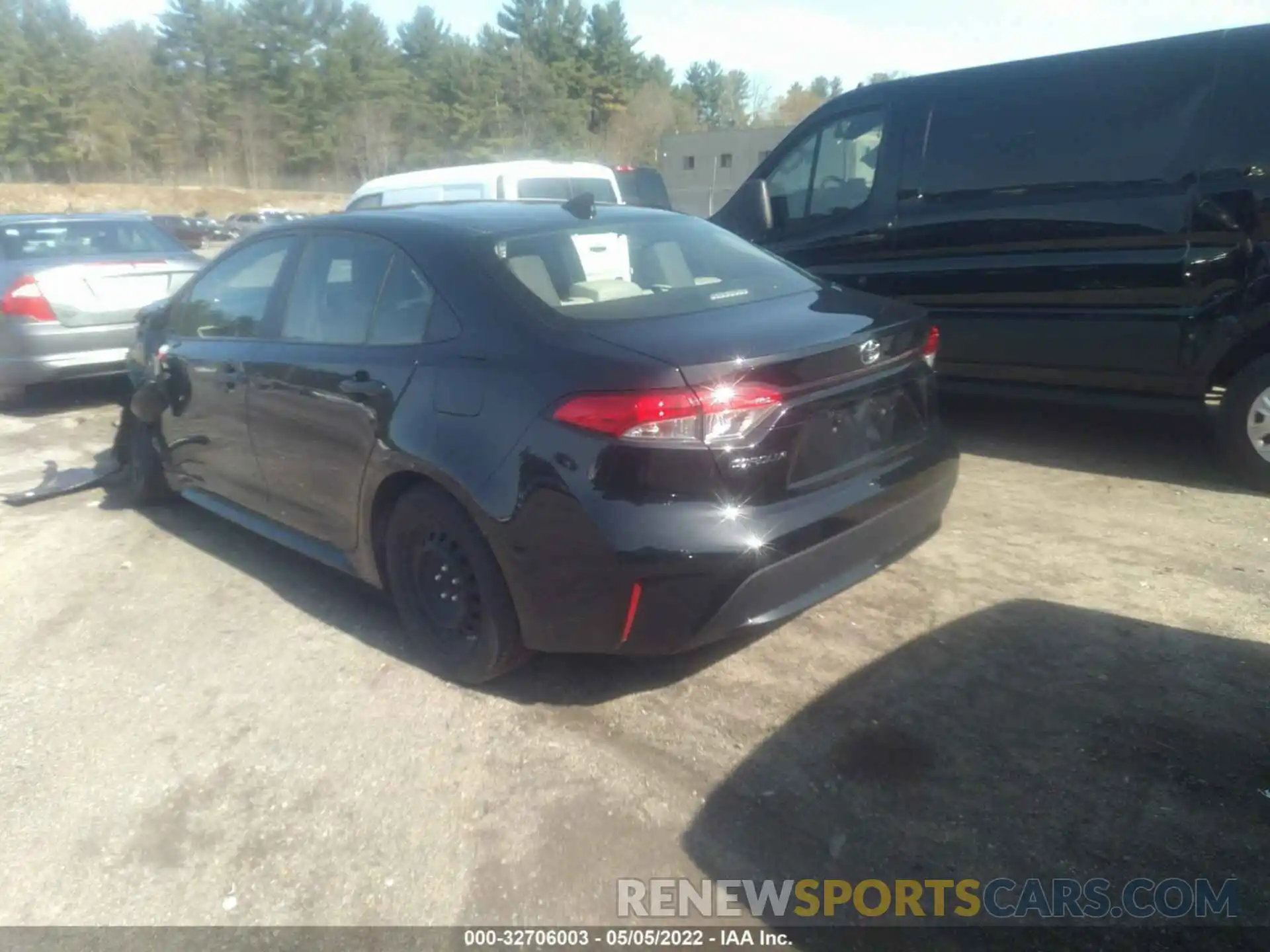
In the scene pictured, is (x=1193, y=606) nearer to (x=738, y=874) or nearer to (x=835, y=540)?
(x=835, y=540)

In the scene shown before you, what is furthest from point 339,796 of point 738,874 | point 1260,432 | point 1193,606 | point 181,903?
point 1260,432

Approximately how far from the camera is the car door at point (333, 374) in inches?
144

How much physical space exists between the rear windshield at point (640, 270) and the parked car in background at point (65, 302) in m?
5.52

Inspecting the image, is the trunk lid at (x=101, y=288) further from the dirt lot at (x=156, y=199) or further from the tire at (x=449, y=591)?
the dirt lot at (x=156, y=199)

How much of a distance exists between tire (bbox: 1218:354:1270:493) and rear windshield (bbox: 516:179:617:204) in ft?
19.5

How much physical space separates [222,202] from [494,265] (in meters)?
59.6

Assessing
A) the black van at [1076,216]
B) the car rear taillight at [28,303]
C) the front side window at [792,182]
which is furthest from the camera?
the car rear taillight at [28,303]

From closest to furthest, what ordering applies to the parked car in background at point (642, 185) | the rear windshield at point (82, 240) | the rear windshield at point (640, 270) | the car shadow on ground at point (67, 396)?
1. the rear windshield at point (640, 270)
2. the rear windshield at point (82, 240)
3. the car shadow on ground at point (67, 396)
4. the parked car in background at point (642, 185)

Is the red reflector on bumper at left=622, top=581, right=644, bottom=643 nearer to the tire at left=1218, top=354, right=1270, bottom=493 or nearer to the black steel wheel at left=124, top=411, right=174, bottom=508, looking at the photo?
the black steel wheel at left=124, top=411, right=174, bottom=508

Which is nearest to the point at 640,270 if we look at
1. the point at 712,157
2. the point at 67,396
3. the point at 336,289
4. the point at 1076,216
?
the point at 336,289

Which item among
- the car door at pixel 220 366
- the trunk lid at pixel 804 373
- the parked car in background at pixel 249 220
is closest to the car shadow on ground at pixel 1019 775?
the trunk lid at pixel 804 373

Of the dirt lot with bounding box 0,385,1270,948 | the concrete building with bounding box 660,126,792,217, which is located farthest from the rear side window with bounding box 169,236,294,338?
the concrete building with bounding box 660,126,792,217

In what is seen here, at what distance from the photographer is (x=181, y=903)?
8.73 ft

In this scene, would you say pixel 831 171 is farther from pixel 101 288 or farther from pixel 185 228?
pixel 185 228
